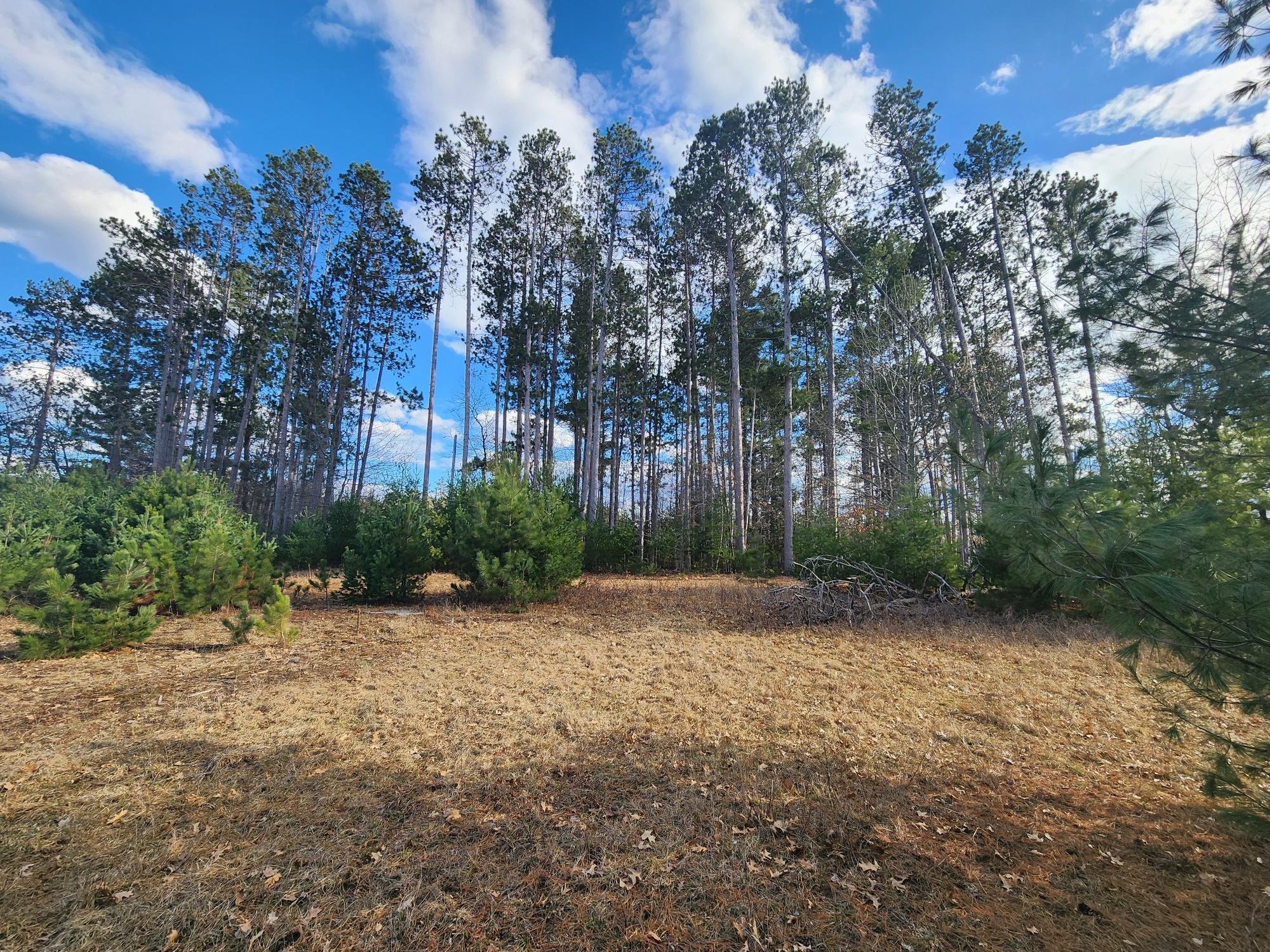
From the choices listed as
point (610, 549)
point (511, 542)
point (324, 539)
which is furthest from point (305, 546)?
point (511, 542)

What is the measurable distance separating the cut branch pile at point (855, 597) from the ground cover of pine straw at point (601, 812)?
2.71m

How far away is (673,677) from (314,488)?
25052 millimetres

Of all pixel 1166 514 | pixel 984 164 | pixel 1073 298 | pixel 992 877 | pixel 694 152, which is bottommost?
pixel 992 877

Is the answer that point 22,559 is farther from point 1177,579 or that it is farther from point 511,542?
point 1177,579

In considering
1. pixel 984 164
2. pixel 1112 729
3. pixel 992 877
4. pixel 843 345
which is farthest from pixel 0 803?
pixel 984 164

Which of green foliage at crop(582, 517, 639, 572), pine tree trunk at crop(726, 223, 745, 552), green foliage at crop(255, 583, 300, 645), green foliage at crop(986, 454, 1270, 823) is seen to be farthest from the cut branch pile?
green foliage at crop(582, 517, 639, 572)

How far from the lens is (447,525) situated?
11031mm

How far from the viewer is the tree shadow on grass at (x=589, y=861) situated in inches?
85.2

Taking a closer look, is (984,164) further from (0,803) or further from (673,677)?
(0,803)

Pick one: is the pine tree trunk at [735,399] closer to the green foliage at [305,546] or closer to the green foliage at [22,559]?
the green foliage at [305,546]

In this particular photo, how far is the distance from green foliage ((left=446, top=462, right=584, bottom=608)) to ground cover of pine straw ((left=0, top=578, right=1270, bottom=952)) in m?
3.45

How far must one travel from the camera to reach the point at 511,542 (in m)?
9.41

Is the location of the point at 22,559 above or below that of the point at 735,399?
below

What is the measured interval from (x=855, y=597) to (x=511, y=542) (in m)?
6.80
